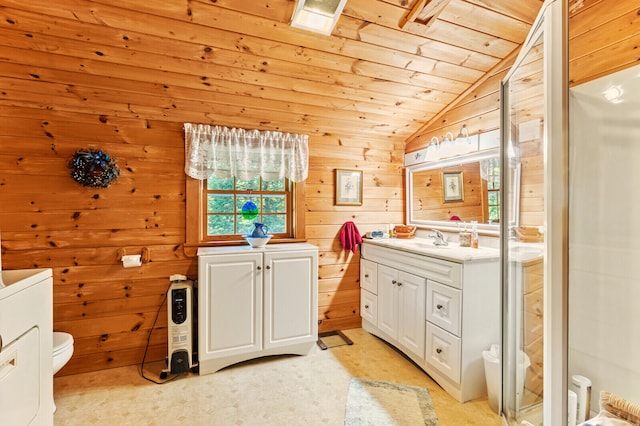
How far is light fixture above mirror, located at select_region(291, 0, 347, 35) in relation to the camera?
1.64 meters

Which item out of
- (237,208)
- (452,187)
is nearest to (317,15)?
(237,208)

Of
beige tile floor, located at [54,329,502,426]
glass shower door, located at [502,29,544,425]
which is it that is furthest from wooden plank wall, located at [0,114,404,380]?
glass shower door, located at [502,29,544,425]

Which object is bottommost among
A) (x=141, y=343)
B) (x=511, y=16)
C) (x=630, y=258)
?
(x=141, y=343)

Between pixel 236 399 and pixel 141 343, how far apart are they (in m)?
1.03

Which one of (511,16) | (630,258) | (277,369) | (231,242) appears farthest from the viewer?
(231,242)

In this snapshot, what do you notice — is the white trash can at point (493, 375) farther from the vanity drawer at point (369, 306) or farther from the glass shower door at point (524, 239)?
the vanity drawer at point (369, 306)

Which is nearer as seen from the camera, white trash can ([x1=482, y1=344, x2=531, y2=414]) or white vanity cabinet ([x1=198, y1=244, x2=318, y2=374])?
white trash can ([x1=482, y1=344, x2=531, y2=414])

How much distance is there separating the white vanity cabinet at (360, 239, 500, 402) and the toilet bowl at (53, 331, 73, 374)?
233 cm

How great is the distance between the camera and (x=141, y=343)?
2430mm

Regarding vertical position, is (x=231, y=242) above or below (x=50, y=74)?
below

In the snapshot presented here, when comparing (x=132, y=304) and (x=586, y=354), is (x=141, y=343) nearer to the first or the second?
(x=132, y=304)

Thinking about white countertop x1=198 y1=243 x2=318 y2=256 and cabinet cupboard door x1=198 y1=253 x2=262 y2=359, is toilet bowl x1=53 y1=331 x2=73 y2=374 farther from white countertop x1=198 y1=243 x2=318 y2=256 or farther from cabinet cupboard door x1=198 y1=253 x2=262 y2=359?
white countertop x1=198 y1=243 x2=318 y2=256

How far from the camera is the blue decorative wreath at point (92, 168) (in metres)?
2.16

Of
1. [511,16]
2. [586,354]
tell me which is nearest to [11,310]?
[586,354]
